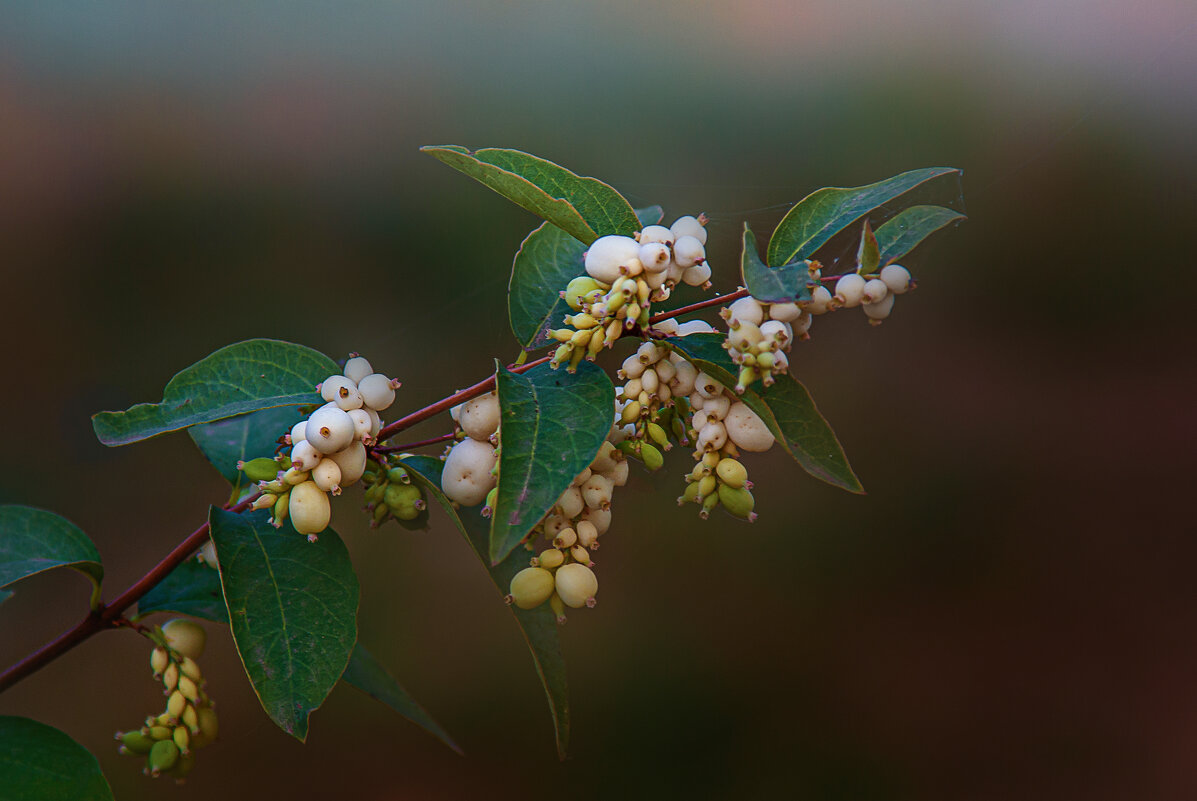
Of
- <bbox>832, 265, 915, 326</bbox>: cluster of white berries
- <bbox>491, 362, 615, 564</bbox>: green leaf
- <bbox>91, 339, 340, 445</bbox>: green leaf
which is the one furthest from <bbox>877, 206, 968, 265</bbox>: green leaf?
<bbox>91, 339, 340, 445</bbox>: green leaf

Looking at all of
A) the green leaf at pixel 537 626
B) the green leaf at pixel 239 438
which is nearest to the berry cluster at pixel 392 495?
the green leaf at pixel 537 626

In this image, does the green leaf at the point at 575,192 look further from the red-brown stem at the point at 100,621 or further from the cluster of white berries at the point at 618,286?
the red-brown stem at the point at 100,621

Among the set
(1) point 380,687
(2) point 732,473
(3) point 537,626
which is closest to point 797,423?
(2) point 732,473

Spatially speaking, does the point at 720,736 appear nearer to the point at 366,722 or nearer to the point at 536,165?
the point at 366,722

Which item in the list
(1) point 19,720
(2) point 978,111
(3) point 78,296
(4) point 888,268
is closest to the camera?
(4) point 888,268

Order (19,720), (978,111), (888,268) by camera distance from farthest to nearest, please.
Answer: (978,111), (19,720), (888,268)

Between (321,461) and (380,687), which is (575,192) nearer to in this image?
(321,461)

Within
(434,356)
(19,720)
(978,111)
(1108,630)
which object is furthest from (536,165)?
(1108,630)
